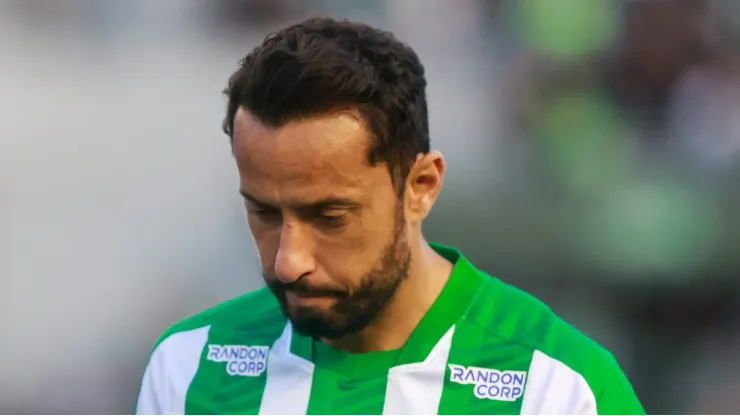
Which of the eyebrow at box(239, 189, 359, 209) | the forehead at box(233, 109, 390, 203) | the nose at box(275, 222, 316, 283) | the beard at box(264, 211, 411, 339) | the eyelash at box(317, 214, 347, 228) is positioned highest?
the forehead at box(233, 109, 390, 203)

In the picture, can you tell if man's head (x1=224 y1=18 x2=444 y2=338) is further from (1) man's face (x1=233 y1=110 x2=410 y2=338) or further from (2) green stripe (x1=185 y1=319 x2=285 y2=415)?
(2) green stripe (x1=185 y1=319 x2=285 y2=415)

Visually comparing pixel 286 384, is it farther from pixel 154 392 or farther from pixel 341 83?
pixel 341 83

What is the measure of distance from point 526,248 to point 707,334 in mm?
666

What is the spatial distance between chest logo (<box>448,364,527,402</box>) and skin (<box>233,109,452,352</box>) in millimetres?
226

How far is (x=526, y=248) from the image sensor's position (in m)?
3.35

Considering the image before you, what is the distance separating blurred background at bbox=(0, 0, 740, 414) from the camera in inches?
126

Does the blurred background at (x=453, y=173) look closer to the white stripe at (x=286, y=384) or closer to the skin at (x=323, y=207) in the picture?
the white stripe at (x=286, y=384)

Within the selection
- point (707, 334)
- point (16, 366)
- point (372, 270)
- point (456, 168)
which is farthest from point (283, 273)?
point (16, 366)

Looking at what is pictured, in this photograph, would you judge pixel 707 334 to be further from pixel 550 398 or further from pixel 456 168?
pixel 550 398

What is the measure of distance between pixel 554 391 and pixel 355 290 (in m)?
0.39

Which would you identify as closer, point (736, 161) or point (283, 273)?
point (283, 273)

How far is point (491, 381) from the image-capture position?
1691mm

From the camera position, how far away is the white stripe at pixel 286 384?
178 centimetres

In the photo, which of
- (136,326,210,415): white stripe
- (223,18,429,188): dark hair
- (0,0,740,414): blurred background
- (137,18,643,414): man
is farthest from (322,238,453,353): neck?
(0,0,740,414): blurred background
